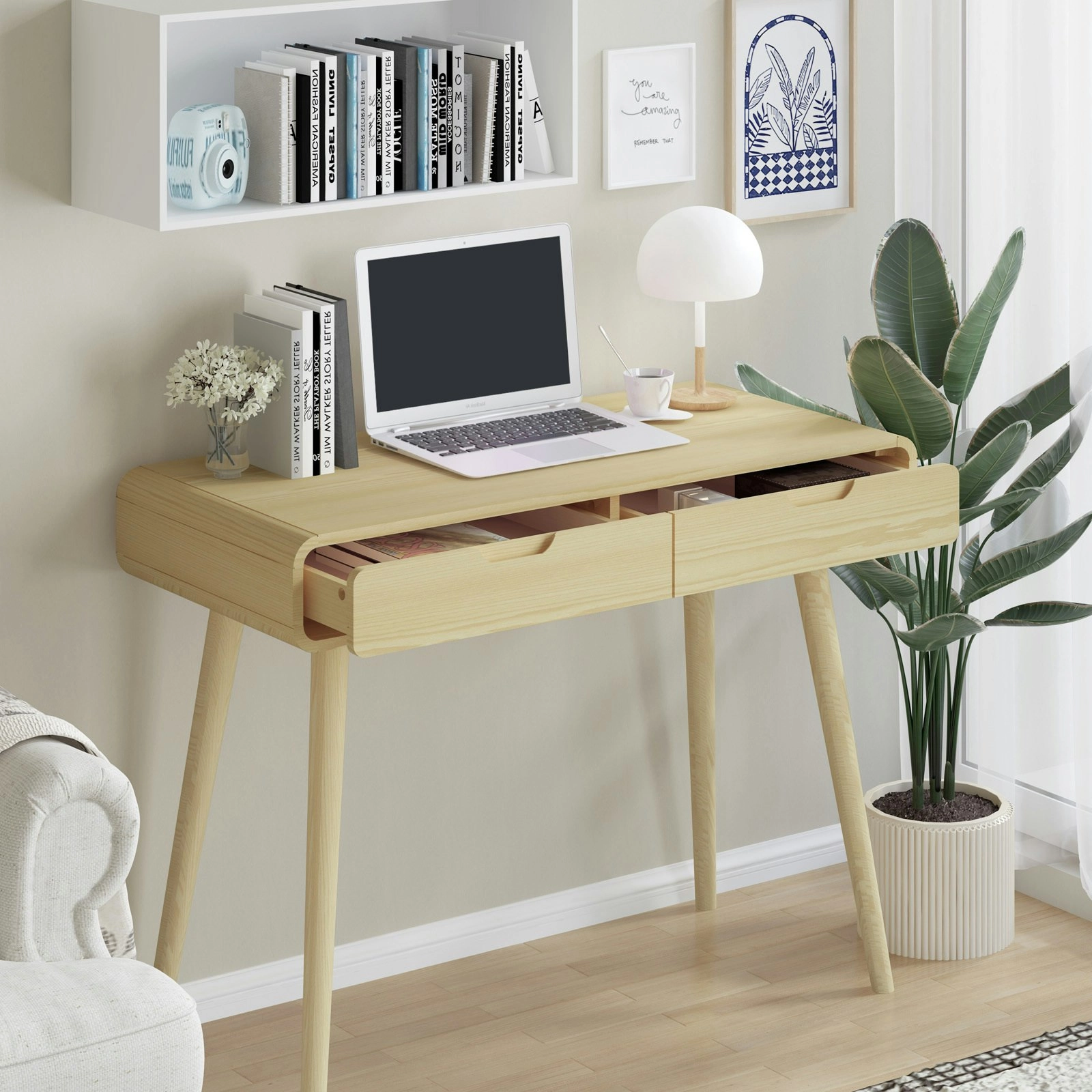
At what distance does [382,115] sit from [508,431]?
0.50m

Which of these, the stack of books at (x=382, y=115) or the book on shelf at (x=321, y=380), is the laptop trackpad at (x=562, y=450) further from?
the stack of books at (x=382, y=115)

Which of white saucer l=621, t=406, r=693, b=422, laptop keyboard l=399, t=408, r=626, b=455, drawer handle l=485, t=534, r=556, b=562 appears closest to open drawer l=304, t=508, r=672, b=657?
drawer handle l=485, t=534, r=556, b=562

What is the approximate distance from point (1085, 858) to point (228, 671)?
1478mm

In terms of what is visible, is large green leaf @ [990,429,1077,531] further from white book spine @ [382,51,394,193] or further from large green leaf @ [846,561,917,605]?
white book spine @ [382,51,394,193]

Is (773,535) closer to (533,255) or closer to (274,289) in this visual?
(533,255)

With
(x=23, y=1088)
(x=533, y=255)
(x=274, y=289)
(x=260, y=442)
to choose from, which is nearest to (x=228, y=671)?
(x=260, y=442)

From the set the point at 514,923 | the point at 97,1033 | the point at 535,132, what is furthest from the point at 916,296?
the point at 97,1033

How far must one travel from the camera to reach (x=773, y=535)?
2586mm

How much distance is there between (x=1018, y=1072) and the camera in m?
2.68

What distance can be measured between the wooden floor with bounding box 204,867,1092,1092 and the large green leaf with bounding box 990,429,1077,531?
A: 2.44ft

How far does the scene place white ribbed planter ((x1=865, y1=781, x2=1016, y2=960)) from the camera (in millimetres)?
3033

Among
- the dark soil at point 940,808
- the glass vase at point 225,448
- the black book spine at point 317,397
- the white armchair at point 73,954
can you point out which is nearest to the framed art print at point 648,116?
the black book spine at point 317,397

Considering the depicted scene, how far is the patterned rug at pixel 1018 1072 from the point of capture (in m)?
2.64

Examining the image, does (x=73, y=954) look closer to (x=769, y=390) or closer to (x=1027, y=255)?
(x=769, y=390)
